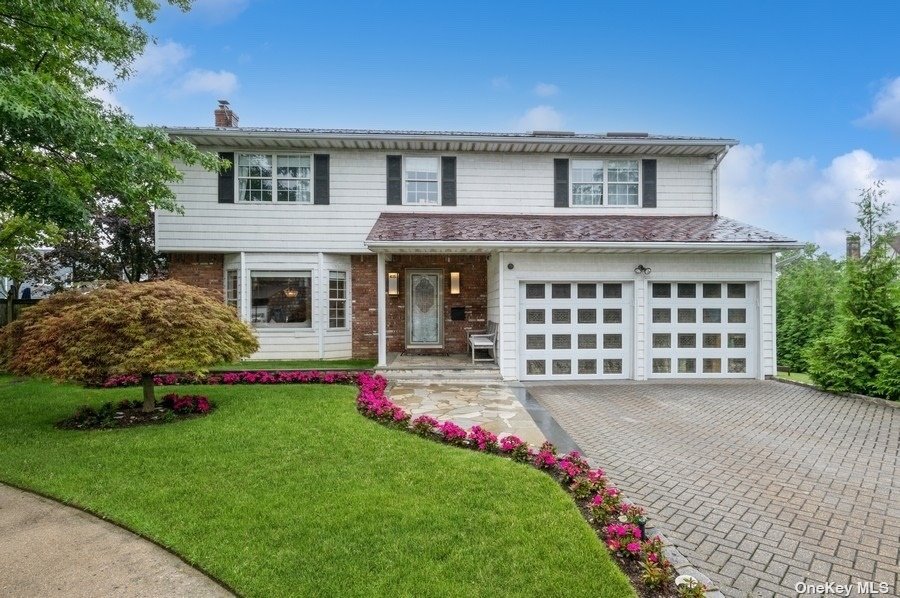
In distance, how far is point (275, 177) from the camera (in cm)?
1128

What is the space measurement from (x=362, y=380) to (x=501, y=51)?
14459mm

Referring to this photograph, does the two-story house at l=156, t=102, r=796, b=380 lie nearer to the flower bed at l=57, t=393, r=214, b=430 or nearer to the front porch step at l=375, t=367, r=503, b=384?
the front porch step at l=375, t=367, r=503, b=384

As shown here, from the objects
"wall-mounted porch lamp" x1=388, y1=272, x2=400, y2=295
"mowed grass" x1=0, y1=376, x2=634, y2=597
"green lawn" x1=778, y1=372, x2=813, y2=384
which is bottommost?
"green lawn" x1=778, y1=372, x2=813, y2=384

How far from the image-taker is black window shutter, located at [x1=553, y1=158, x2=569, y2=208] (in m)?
11.8

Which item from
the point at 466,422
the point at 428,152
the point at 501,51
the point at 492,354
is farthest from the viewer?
the point at 501,51

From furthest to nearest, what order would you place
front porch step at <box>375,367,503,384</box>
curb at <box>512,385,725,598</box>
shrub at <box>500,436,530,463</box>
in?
front porch step at <box>375,367,503,384</box> → shrub at <box>500,436,530,463</box> → curb at <box>512,385,725,598</box>

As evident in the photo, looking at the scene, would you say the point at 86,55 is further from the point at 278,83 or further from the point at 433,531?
the point at 433,531

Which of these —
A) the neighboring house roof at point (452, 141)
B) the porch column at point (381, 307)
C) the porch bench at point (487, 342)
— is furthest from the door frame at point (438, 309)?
the neighboring house roof at point (452, 141)

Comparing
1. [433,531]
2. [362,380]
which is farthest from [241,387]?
[433,531]

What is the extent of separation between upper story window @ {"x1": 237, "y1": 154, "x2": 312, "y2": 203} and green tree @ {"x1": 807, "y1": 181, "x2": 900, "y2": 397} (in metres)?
12.6

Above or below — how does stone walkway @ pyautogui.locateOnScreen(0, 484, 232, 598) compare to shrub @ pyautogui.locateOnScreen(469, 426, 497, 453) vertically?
below

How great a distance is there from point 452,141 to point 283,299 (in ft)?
Answer: 20.5

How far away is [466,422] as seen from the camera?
622 centimetres

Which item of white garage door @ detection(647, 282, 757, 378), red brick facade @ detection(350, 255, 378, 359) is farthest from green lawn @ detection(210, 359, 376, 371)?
white garage door @ detection(647, 282, 757, 378)
